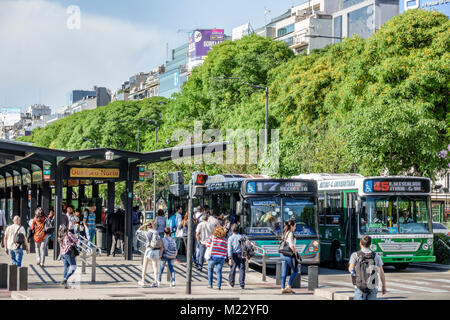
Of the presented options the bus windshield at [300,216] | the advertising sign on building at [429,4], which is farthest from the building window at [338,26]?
the bus windshield at [300,216]

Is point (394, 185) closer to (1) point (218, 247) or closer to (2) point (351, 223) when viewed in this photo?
(2) point (351, 223)

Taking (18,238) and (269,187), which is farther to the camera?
(269,187)

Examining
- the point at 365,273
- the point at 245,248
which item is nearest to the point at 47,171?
the point at 245,248

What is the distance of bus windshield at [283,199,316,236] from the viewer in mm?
23312

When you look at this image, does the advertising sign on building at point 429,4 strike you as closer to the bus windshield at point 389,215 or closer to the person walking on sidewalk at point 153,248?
the bus windshield at point 389,215

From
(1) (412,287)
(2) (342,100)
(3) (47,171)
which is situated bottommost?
(1) (412,287)

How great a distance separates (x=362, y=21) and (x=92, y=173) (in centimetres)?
6647

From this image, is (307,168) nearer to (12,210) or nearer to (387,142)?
(387,142)

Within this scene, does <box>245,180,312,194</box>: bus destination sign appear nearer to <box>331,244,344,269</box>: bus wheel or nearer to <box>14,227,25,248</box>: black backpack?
<box>331,244,344,269</box>: bus wheel

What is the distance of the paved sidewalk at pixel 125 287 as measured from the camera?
16797 mm

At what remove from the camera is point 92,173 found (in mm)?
26250

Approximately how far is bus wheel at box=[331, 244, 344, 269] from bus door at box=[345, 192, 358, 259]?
683 mm

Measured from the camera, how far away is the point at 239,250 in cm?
1883

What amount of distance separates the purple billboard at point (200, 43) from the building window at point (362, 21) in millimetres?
43433
